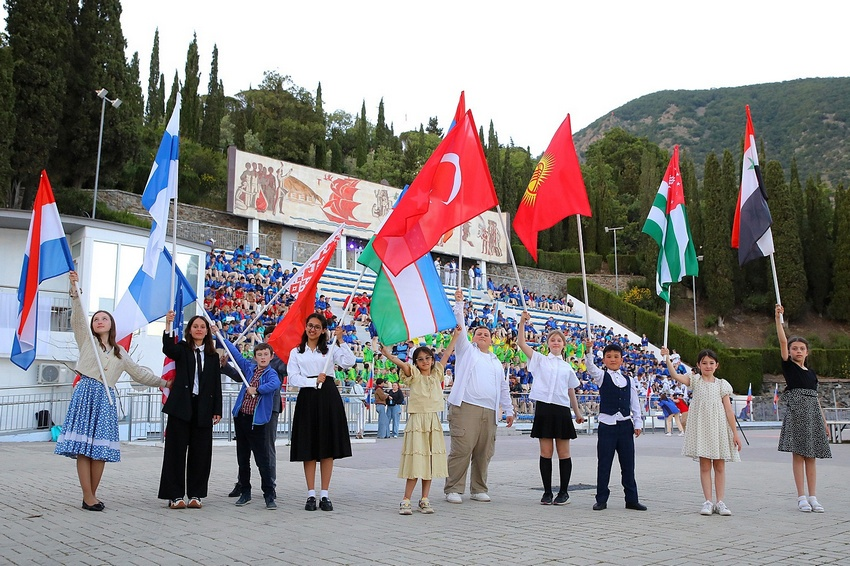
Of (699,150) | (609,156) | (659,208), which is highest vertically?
(699,150)

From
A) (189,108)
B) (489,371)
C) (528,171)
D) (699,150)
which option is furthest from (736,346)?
(699,150)

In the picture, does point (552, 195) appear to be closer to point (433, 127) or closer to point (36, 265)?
point (36, 265)

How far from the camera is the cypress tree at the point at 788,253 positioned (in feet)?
164

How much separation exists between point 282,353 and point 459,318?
1.90 m

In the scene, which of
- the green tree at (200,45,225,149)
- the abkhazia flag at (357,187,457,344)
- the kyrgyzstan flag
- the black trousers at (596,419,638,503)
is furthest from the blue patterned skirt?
the green tree at (200,45,225,149)

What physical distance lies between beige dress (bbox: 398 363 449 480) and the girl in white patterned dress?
2.25m

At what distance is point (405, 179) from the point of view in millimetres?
63094

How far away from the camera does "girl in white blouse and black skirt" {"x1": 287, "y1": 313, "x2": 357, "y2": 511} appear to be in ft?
25.4

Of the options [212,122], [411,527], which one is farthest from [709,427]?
[212,122]

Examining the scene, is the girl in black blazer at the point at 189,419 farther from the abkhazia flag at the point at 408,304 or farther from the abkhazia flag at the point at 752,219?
the abkhazia flag at the point at 752,219

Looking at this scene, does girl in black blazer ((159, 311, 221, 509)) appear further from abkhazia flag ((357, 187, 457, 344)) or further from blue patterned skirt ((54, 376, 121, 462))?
abkhazia flag ((357, 187, 457, 344))

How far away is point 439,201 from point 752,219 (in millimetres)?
3678

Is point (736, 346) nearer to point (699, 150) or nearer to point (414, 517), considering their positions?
point (414, 517)

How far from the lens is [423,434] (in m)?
7.82
